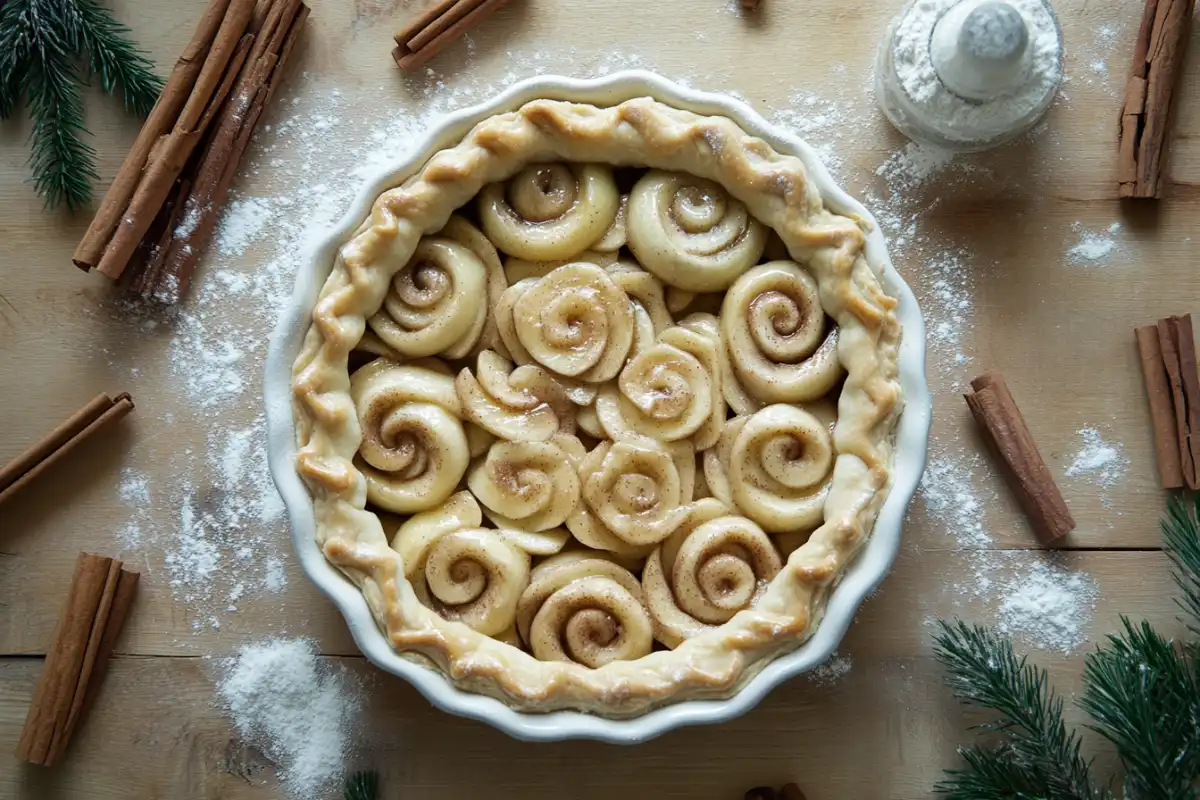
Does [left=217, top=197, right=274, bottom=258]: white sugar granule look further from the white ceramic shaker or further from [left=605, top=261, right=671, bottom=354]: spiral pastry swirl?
the white ceramic shaker

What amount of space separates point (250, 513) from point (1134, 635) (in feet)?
5.56

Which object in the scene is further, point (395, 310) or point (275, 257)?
point (275, 257)

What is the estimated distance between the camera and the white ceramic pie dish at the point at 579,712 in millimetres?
1791

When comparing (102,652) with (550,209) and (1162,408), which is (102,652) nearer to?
(550,209)

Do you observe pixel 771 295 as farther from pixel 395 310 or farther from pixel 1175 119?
pixel 1175 119

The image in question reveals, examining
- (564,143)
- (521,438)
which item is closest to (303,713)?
(521,438)

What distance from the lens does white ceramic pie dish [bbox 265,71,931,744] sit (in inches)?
70.5

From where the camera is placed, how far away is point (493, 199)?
192 cm

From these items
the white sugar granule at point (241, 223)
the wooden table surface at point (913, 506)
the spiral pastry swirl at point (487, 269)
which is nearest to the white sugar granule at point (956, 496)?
the wooden table surface at point (913, 506)

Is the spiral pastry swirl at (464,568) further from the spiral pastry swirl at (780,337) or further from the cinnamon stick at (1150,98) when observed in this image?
the cinnamon stick at (1150,98)

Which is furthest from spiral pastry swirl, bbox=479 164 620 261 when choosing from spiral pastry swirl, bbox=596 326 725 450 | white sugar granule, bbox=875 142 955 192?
white sugar granule, bbox=875 142 955 192

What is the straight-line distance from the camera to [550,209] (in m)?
1.91

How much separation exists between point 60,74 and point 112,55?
0.39 feet

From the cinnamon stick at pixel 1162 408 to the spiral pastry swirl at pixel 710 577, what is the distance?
0.84 meters
